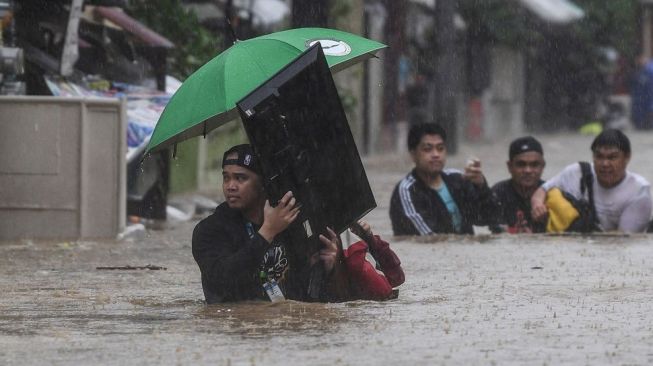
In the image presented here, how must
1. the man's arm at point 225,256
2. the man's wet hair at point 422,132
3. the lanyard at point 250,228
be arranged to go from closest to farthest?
the man's arm at point 225,256 < the lanyard at point 250,228 < the man's wet hair at point 422,132

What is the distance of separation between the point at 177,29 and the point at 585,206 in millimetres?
6418

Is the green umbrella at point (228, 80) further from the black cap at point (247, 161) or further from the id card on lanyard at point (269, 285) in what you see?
the id card on lanyard at point (269, 285)

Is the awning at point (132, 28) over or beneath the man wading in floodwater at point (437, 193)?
over

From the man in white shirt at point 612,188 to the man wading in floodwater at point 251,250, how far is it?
403cm

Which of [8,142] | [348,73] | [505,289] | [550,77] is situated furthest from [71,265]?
[550,77]

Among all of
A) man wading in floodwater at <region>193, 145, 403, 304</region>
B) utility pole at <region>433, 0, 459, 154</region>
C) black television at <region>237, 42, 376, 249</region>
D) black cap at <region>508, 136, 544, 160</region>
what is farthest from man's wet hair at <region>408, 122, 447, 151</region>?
→ utility pole at <region>433, 0, 459, 154</region>

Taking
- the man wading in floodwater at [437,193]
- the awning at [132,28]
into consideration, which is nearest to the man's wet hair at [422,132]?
the man wading in floodwater at [437,193]

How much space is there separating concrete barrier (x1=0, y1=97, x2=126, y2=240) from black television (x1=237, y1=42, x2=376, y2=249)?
5140mm

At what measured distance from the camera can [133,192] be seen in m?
14.6

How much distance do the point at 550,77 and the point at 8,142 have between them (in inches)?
1299

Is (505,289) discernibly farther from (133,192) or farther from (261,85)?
(133,192)

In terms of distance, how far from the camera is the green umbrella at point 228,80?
7.82 meters

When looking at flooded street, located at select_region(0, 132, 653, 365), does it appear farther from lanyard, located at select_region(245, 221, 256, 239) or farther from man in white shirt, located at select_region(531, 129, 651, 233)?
lanyard, located at select_region(245, 221, 256, 239)

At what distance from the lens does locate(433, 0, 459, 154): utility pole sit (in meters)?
27.2
